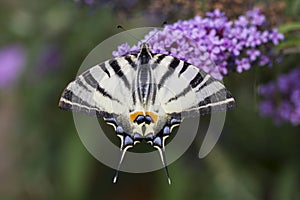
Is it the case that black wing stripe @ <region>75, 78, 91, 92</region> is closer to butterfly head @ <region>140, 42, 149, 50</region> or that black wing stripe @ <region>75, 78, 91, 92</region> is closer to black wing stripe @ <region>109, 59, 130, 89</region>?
black wing stripe @ <region>109, 59, 130, 89</region>

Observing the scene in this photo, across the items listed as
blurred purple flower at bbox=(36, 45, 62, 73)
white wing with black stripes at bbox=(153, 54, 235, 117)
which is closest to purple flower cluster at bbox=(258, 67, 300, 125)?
white wing with black stripes at bbox=(153, 54, 235, 117)

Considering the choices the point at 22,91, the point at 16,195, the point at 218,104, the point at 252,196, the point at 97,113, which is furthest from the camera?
the point at 16,195

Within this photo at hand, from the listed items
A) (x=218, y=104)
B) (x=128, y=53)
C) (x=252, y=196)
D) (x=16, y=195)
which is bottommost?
(x=16, y=195)

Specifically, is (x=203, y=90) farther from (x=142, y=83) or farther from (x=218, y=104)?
(x=142, y=83)

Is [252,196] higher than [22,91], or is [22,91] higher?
[22,91]

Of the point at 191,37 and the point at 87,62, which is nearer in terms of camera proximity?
the point at 191,37

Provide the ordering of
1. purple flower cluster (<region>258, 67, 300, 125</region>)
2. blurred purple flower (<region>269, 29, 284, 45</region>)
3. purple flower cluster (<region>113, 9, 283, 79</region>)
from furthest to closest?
purple flower cluster (<region>258, 67, 300, 125</region>) < blurred purple flower (<region>269, 29, 284, 45</region>) < purple flower cluster (<region>113, 9, 283, 79</region>)

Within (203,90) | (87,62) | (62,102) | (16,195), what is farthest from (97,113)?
(16,195)

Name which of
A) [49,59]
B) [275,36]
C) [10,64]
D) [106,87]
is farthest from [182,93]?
[10,64]
